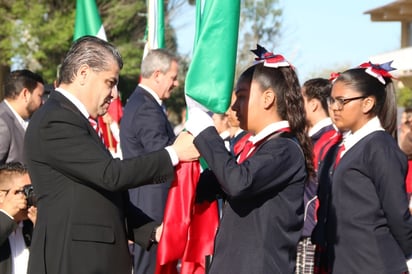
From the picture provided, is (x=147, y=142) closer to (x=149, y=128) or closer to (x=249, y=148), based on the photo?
(x=149, y=128)

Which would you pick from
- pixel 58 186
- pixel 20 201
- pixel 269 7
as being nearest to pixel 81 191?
pixel 58 186

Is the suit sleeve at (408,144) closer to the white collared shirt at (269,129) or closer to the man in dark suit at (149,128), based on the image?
the man in dark suit at (149,128)

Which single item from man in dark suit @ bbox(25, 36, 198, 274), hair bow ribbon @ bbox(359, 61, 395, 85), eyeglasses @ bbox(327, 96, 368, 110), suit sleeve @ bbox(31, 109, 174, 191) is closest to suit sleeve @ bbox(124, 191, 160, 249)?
man in dark suit @ bbox(25, 36, 198, 274)

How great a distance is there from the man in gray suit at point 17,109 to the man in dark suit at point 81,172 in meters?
3.50

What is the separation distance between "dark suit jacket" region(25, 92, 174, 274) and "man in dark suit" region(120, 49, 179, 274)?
2.62 metres

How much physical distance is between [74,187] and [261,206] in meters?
0.88

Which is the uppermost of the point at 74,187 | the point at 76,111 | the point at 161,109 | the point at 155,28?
the point at 76,111

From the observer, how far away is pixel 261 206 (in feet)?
12.9

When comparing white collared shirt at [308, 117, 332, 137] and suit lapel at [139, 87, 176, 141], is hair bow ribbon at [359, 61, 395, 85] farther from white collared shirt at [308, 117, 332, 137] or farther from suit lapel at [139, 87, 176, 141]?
white collared shirt at [308, 117, 332, 137]

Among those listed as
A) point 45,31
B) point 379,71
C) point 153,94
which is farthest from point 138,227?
point 45,31

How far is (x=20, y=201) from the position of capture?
4.98 meters

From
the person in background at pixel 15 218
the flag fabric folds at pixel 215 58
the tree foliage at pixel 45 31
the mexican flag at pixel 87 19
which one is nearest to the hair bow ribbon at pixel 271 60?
the flag fabric folds at pixel 215 58

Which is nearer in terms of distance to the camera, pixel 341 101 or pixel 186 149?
pixel 186 149

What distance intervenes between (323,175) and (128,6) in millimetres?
28265
